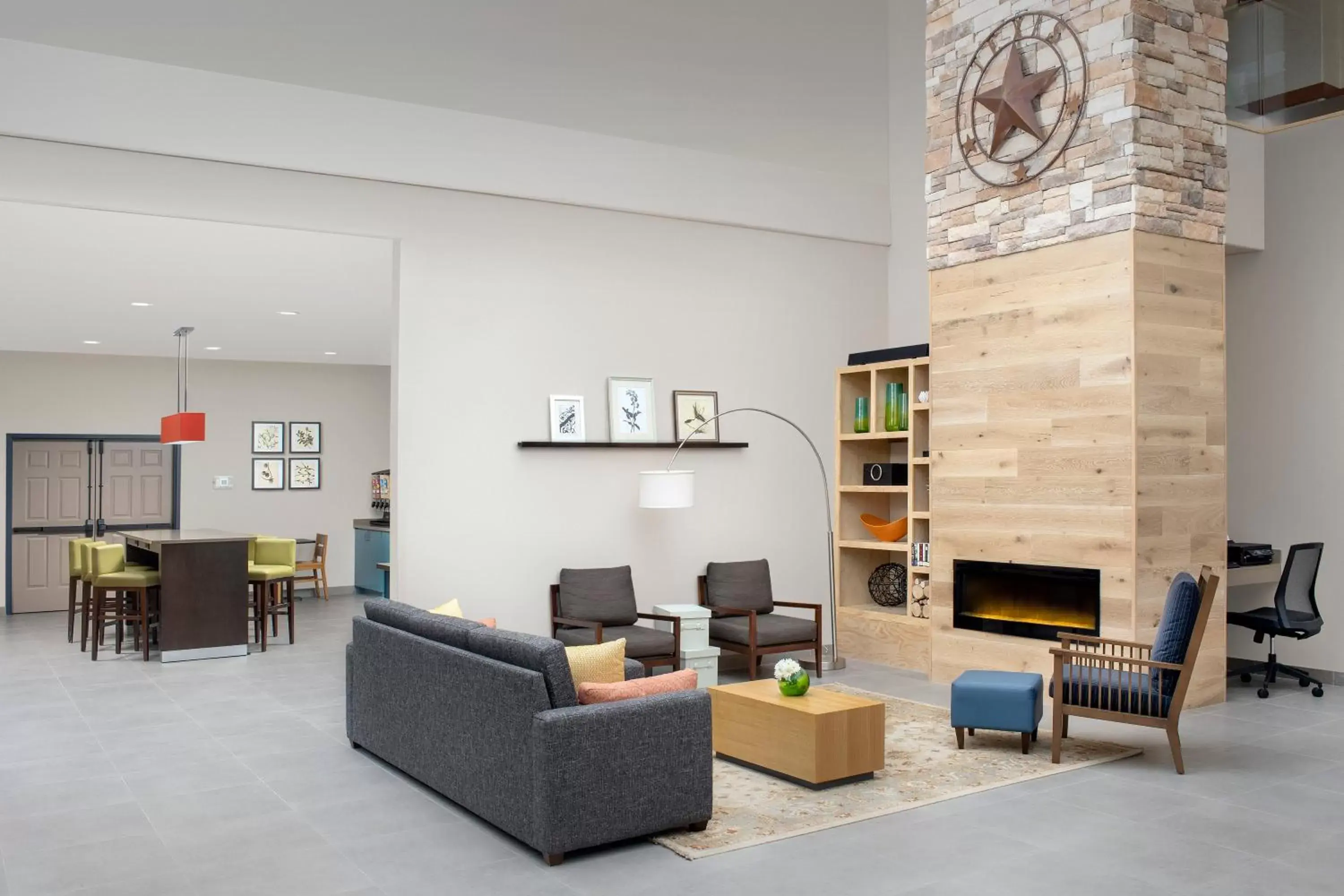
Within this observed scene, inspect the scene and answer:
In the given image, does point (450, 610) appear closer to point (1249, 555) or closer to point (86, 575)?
point (1249, 555)

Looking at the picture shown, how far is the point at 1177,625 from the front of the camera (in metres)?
5.30

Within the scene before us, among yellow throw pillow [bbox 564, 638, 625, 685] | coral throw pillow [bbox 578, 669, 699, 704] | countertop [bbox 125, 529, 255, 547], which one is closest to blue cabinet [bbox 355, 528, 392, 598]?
countertop [bbox 125, 529, 255, 547]

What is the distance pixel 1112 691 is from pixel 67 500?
1148 cm

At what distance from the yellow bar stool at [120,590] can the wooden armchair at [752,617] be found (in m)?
4.54

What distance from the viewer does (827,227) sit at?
928cm

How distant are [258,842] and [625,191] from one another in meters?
5.35

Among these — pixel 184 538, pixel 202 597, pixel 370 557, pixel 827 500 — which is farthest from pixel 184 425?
pixel 827 500

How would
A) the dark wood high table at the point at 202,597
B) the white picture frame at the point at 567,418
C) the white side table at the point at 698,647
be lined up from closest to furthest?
the white side table at the point at 698,647
the white picture frame at the point at 567,418
the dark wood high table at the point at 202,597

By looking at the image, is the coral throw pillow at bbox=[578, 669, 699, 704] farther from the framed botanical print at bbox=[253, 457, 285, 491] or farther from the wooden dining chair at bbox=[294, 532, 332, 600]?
the framed botanical print at bbox=[253, 457, 285, 491]

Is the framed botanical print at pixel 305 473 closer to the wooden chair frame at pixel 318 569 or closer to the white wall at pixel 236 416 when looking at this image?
the white wall at pixel 236 416

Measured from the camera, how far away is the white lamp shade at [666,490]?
753 centimetres

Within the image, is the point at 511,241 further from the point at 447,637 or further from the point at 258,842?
the point at 258,842

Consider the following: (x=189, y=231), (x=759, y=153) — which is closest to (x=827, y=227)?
(x=759, y=153)

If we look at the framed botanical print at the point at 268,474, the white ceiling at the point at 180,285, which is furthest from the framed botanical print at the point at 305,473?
the white ceiling at the point at 180,285
